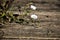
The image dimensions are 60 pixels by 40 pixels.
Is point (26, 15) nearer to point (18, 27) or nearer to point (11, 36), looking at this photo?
point (18, 27)

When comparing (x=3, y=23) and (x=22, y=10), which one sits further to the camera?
(x=22, y=10)

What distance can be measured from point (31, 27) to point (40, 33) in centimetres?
16

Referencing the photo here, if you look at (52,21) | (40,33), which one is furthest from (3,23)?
(52,21)

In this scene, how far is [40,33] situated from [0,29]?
0.49 meters

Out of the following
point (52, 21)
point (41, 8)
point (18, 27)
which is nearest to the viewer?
point (18, 27)

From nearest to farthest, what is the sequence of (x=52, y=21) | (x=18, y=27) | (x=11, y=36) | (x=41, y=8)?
1. (x=11, y=36)
2. (x=18, y=27)
3. (x=52, y=21)
4. (x=41, y=8)

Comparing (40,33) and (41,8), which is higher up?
(41,8)

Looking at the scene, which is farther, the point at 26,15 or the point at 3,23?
the point at 26,15

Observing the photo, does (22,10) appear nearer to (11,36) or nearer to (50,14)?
(50,14)

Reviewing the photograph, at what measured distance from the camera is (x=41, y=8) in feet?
9.55

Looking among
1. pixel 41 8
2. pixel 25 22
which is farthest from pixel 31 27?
pixel 41 8

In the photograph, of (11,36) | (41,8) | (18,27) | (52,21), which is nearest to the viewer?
(11,36)

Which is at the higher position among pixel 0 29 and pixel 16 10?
pixel 16 10

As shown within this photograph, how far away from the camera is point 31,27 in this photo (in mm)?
2500
